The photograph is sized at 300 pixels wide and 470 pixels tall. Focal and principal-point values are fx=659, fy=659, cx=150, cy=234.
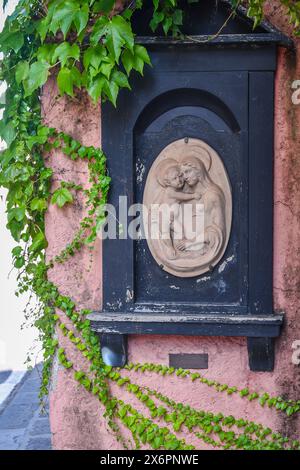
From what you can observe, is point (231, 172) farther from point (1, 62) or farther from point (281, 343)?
point (1, 62)

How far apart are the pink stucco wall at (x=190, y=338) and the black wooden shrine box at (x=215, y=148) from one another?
0.26 feet

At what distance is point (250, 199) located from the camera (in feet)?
12.9

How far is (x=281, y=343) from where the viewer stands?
3.97 metres

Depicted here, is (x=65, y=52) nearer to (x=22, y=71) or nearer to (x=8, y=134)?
(x=22, y=71)

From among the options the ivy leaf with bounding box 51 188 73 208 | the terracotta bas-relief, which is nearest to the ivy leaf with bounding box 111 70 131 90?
the terracotta bas-relief

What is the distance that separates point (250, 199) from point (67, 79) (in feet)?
4.20

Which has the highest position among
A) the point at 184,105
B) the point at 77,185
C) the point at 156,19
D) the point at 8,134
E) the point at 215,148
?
the point at 156,19

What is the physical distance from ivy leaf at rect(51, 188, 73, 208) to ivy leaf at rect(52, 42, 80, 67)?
756 millimetres

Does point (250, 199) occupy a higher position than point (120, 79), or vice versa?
point (120, 79)

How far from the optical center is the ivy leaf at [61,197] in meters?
4.03

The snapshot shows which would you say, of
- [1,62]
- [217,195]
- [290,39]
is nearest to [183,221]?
[217,195]

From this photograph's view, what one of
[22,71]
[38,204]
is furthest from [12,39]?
[38,204]

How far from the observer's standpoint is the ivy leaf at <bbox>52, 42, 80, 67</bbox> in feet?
12.3

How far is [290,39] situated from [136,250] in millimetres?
1558
